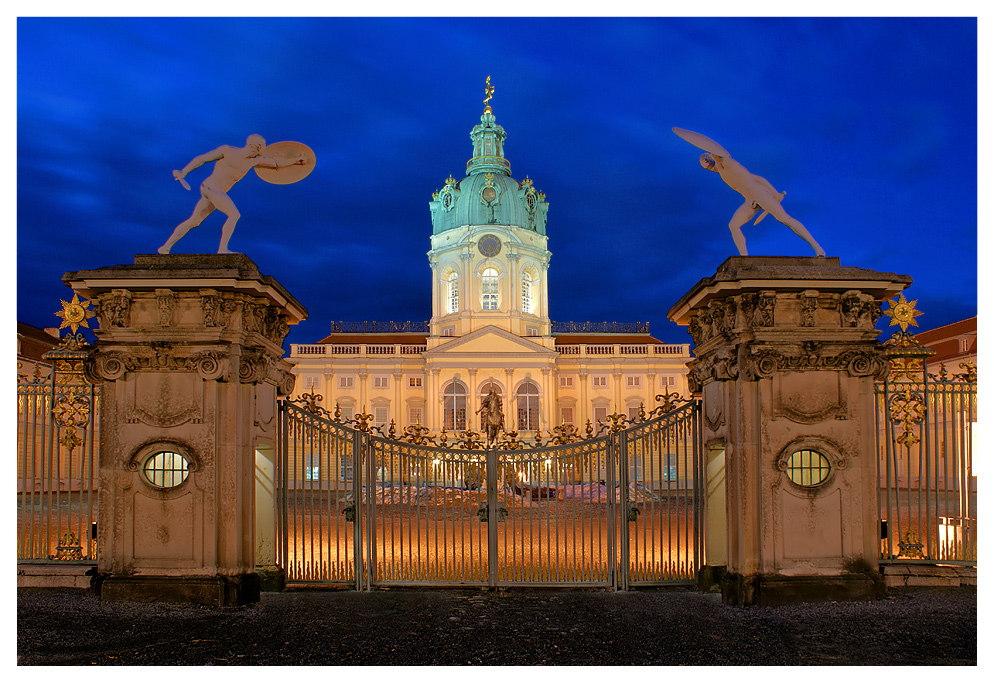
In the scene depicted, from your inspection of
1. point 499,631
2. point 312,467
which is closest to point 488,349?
point 312,467

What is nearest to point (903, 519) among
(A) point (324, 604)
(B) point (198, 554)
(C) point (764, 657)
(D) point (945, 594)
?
(D) point (945, 594)

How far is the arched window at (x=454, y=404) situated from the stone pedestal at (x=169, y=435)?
40315mm

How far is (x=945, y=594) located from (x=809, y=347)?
2.99 m

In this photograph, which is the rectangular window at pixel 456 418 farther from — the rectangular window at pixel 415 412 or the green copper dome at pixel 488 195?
the green copper dome at pixel 488 195

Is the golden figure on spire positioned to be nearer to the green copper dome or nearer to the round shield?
the green copper dome

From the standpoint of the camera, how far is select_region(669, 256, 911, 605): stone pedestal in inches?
301

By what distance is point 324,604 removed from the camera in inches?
305

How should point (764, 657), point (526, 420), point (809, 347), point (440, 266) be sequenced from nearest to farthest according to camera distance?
point (764, 657) → point (809, 347) → point (526, 420) → point (440, 266)

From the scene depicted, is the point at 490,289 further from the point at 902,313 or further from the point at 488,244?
the point at 902,313

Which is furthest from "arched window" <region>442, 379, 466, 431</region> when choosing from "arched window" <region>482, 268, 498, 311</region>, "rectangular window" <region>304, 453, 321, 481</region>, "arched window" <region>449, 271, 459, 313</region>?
"rectangular window" <region>304, 453, 321, 481</region>

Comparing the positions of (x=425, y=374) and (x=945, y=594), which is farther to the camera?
(x=425, y=374)

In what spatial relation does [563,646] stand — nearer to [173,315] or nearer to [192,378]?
[192,378]

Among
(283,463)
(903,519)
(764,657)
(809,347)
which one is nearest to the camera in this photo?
(764,657)

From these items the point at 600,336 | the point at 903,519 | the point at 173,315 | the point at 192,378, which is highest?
the point at 600,336
